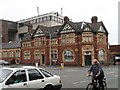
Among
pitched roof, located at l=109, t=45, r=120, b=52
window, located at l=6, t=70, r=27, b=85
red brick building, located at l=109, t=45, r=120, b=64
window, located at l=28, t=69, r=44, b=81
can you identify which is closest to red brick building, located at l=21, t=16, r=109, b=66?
red brick building, located at l=109, t=45, r=120, b=64

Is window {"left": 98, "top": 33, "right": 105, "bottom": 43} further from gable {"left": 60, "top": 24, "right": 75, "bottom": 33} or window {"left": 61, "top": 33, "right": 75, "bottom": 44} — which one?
gable {"left": 60, "top": 24, "right": 75, "bottom": 33}

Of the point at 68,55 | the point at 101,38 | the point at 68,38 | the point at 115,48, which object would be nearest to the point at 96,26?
the point at 101,38

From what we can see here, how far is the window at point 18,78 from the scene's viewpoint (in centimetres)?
924

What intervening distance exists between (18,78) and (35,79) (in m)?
0.88

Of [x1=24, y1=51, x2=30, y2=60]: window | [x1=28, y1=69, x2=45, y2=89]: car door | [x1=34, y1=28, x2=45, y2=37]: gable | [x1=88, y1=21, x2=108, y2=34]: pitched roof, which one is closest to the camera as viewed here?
[x1=28, y1=69, x2=45, y2=89]: car door

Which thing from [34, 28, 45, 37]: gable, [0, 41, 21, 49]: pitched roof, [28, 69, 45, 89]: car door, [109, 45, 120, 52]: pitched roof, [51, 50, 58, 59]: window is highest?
[34, 28, 45, 37]: gable

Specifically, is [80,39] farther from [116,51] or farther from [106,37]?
[116,51]

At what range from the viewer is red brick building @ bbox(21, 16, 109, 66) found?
57500mm

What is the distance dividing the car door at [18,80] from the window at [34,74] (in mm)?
303

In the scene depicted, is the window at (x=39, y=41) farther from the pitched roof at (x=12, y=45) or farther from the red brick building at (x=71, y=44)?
the pitched roof at (x=12, y=45)

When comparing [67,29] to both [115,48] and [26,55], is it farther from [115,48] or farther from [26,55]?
[115,48]

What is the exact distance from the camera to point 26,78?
9.83m

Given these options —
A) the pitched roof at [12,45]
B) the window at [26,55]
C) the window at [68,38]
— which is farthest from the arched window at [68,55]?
the pitched roof at [12,45]

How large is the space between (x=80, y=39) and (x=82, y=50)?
254cm
